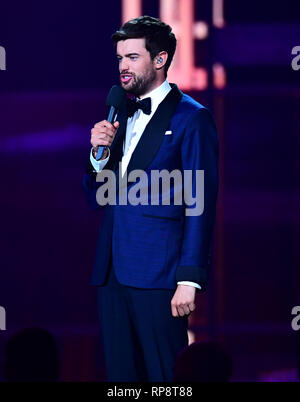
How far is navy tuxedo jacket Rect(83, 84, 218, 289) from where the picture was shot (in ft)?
7.75

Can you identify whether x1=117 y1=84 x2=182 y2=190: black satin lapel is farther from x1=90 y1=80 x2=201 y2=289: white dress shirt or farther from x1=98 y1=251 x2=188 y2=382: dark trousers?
x1=98 y1=251 x2=188 y2=382: dark trousers

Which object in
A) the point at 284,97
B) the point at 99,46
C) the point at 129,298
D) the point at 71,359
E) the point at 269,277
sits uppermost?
the point at 99,46

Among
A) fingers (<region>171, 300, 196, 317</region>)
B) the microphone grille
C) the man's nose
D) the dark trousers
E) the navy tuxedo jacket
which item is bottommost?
the dark trousers

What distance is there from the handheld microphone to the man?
0.09ft

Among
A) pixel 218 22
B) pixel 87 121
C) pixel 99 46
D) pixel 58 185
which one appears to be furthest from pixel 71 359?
pixel 218 22

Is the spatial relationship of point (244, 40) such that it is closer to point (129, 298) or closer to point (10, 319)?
point (10, 319)

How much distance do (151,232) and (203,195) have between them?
0.19 m

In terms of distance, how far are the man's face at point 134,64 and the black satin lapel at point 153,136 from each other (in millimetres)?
96

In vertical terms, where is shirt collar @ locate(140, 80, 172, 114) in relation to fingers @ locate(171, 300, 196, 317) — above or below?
above

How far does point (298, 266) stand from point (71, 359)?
4.44 ft

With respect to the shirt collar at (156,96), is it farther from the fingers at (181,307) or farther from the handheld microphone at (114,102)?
the fingers at (181,307)

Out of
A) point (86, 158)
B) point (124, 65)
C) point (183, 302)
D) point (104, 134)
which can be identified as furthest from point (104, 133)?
point (86, 158)

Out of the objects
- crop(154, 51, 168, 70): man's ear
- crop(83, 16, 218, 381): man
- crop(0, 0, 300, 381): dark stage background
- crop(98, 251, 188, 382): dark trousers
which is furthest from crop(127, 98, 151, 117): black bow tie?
crop(0, 0, 300, 381): dark stage background

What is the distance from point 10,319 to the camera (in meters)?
4.43
